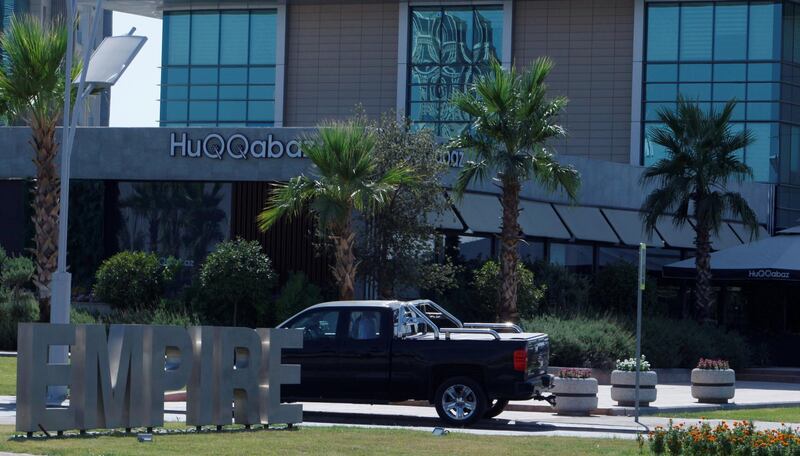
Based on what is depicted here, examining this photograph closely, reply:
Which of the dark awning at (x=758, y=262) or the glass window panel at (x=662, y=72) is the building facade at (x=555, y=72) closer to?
the glass window panel at (x=662, y=72)

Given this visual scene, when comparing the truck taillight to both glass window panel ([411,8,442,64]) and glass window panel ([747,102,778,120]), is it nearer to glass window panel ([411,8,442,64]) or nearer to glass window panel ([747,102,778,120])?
glass window panel ([747,102,778,120])

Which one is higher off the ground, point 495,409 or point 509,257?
point 509,257

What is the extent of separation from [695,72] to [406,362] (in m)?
32.5

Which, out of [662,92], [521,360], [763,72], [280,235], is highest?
[763,72]

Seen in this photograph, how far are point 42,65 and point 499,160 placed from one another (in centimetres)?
1046

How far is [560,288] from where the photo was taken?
3509 cm

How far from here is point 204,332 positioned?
16781 millimetres

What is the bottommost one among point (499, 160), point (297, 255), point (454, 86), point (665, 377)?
point (665, 377)

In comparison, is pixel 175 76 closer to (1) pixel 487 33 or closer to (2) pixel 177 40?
(2) pixel 177 40

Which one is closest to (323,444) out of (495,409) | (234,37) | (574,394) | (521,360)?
(521,360)

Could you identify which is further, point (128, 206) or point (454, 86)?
point (454, 86)

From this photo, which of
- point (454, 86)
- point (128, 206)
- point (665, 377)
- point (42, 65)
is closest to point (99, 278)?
point (128, 206)

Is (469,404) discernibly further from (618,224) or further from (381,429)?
(618,224)

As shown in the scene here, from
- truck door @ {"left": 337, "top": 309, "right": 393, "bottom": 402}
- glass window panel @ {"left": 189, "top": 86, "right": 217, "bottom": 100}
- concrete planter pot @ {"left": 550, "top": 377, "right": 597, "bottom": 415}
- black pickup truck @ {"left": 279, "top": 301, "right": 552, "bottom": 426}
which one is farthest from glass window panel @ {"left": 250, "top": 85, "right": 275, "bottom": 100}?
truck door @ {"left": 337, "top": 309, "right": 393, "bottom": 402}
